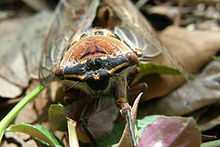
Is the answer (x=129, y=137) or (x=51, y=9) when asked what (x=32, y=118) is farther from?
(x=51, y=9)

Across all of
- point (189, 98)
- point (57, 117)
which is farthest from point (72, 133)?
point (189, 98)

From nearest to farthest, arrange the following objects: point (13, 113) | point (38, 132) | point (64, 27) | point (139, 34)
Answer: point (38, 132) → point (13, 113) → point (139, 34) → point (64, 27)

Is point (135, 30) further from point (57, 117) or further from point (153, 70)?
point (57, 117)

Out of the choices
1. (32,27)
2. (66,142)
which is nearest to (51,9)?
(32,27)

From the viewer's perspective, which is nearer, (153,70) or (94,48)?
(94,48)

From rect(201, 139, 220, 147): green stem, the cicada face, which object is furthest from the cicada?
rect(201, 139, 220, 147): green stem

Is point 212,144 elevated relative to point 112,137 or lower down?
lower down

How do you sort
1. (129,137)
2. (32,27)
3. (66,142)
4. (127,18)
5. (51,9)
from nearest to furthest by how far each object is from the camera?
(129,137) < (66,142) < (127,18) < (32,27) < (51,9)
